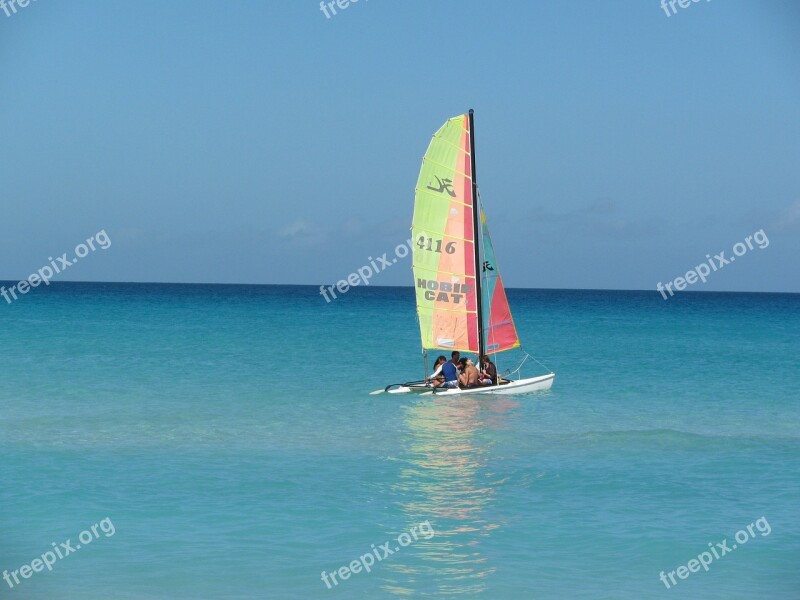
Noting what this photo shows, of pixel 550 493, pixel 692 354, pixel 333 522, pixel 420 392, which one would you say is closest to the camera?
pixel 333 522

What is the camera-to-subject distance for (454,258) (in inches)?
1073

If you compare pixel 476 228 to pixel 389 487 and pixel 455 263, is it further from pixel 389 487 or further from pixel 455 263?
pixel 389 487

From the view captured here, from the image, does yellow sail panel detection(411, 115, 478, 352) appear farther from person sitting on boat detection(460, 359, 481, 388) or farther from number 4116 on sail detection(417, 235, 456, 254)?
person sitting on boat detection(460, 359, 481, 388)

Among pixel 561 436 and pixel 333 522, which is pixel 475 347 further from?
pixel 333 522

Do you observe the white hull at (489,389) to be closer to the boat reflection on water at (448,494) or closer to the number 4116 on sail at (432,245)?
the boat reflection on water at (448,494)

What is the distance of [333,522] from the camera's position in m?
13.2

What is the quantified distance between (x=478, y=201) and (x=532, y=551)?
641 inches

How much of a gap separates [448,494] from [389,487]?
1.04m

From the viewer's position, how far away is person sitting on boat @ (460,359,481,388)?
1043 inches

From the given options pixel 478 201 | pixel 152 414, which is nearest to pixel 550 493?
pixel 152 414

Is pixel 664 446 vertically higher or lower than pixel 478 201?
lower

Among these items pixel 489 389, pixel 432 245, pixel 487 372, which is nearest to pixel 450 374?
pixel 489 389

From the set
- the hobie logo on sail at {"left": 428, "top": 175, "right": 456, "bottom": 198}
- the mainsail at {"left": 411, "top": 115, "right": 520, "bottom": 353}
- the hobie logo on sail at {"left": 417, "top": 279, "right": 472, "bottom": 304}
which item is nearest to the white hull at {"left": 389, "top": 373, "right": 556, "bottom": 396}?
the mainsail at {"left": 411, "top": 115, "right": 520, "bottom": 353}

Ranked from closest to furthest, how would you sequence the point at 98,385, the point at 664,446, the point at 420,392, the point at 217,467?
the point at 217,467
the point at 664,446
the point at 420,392
the point at 98,385
